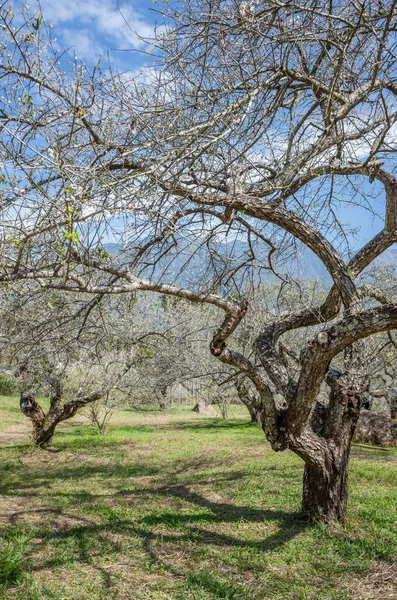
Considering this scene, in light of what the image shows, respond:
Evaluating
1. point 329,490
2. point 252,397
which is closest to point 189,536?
point 329,490

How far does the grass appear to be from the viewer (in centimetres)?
398

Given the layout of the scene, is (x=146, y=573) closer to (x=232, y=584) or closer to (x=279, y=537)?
(x=232, y=584)

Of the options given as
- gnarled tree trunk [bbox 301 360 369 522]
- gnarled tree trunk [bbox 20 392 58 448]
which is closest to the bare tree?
gnarled tree trunk [bbox 301 360 369 522]

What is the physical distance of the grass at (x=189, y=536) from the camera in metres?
3.98

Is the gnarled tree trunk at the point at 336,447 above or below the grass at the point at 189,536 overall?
above

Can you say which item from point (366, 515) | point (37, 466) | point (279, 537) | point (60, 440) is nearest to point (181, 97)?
point (279, 537)

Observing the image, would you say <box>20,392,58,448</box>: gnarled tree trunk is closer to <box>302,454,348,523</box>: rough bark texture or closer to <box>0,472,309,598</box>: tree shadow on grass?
<box>0,472,309,598</box>: tree shadow on grass

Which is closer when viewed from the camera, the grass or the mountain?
the grass

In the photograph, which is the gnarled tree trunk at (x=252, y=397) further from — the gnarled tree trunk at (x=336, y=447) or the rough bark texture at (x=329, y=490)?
the rough bark texture at (x=329, y=490)

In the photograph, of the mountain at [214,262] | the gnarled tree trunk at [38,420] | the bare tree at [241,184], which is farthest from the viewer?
the gnarled tree trunk at [38,420]

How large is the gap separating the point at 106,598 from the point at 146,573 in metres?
0.62

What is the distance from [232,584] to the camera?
4027mm

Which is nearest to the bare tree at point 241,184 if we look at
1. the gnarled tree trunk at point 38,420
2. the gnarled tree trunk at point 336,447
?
the gnarled tree trunk at point 336,447

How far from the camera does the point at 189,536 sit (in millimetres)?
5262
